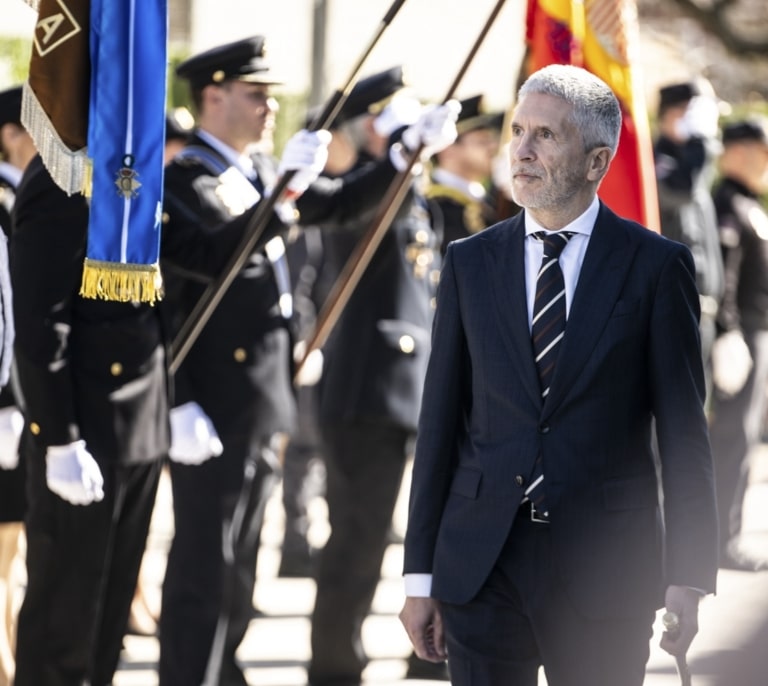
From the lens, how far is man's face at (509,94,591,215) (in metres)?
3.25

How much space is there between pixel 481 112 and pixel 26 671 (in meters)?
2.83

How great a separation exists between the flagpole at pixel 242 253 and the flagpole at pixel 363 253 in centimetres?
46

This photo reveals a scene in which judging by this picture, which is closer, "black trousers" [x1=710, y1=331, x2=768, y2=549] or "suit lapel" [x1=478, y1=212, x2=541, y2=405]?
"suit lapel" [x1=478, y1=212, x2=541, y2=405]

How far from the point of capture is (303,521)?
7.53 m

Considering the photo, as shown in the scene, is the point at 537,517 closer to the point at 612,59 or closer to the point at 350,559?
the point at 350,559

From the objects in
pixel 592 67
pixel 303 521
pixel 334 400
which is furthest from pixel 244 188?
pixel 303 521

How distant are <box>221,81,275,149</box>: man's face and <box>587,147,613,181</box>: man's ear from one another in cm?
209

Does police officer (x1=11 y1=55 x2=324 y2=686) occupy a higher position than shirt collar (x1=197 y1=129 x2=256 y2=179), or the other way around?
shirt collar (x1=197 y1=129 x2=256 y2=179)

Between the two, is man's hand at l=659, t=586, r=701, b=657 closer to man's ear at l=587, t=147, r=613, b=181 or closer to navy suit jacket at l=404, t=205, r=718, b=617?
navy suit jacket at l=404, t=205, r=718, b=617

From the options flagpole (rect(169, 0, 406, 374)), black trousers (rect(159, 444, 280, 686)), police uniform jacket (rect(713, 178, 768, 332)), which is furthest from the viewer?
police uniform jacket (rect(713, 178, 768, 332))

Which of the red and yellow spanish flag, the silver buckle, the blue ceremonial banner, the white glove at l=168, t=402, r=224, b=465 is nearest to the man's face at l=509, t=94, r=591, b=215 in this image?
the silver buckle

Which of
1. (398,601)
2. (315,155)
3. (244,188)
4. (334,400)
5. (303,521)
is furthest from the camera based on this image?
(303,521)

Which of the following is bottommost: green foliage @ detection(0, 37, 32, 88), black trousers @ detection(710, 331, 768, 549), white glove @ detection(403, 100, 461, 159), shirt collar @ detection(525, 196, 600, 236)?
black trousers @ detection(710, 331, 768, 549)

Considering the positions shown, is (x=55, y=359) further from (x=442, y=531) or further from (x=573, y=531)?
(x=573, y=531)
